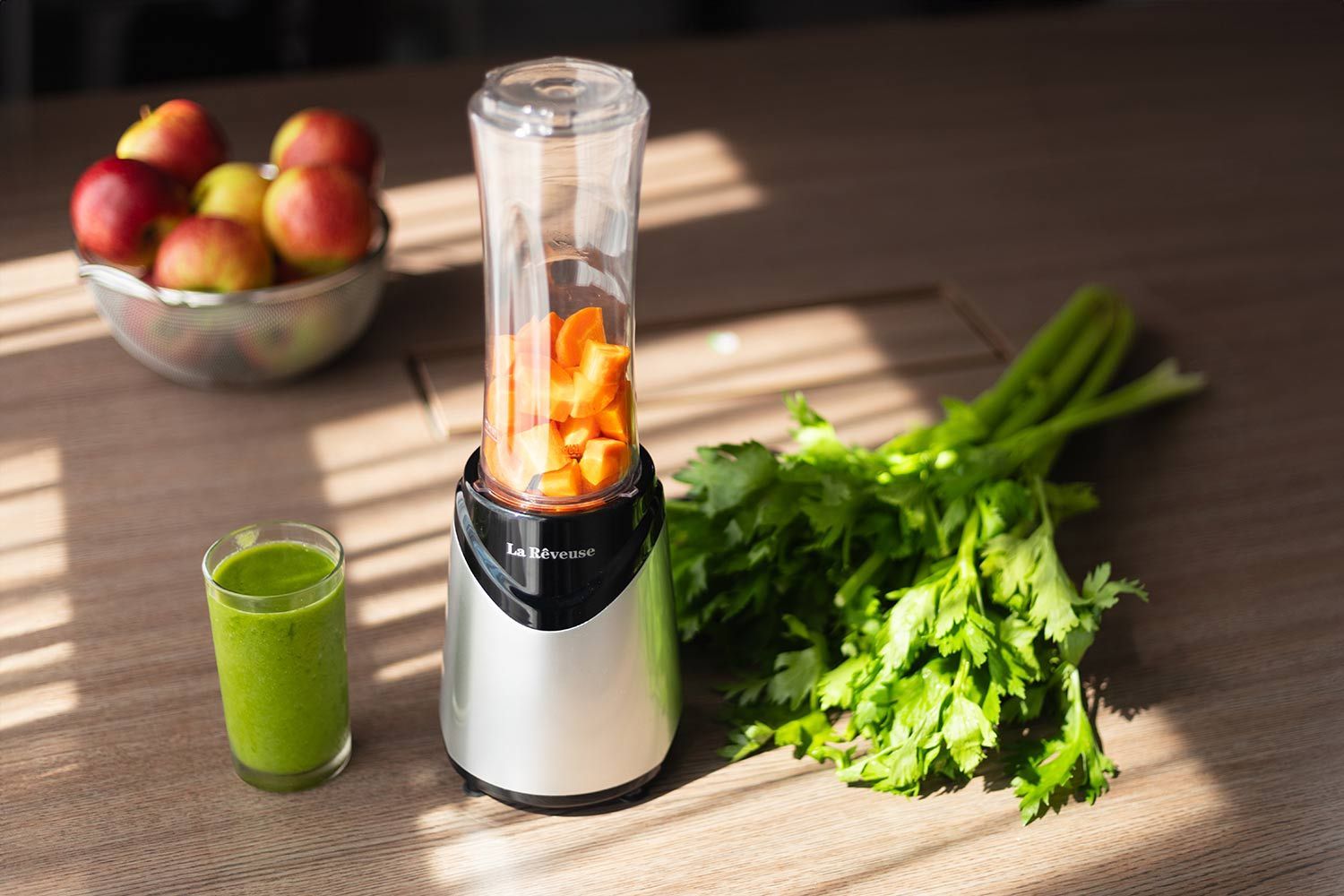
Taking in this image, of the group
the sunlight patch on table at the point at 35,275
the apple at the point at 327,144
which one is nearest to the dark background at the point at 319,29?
the sunlight patch on table at the point at 35,275

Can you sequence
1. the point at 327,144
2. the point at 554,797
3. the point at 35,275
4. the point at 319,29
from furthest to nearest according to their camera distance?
the point at 319,29 → the point at 35,275 → the point at 327,144 → the point at 554,797

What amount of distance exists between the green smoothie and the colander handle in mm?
429

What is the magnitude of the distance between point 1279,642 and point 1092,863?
12.8 inches

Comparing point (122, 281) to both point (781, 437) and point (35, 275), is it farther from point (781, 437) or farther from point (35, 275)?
point (781, 437)

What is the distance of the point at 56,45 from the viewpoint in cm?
299

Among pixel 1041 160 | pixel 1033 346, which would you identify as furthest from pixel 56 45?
pixel 1033 346

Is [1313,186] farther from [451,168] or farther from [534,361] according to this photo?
[534,361]

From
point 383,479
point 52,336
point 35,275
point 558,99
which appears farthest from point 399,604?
point 35,275

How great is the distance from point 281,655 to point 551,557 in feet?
0.66

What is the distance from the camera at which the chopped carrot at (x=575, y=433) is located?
0.87m

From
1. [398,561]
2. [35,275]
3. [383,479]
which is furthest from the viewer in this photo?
[35,275]

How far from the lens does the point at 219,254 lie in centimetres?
126

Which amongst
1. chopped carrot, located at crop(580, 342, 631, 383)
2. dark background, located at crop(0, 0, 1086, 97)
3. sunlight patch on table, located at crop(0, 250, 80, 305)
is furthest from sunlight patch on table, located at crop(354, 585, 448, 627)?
dark background, located at crop(0, 0, 1086, 97)

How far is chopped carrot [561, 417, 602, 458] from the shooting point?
87 centimetres
